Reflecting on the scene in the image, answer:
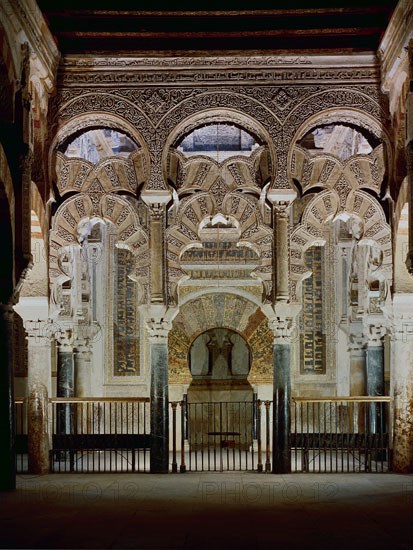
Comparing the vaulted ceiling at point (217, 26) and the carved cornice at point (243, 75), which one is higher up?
the vaulted ceiling at point (217, 26)

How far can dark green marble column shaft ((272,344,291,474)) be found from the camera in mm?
8711

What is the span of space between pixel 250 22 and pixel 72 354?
201 inches

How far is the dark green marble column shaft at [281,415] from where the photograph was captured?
28.6 feet

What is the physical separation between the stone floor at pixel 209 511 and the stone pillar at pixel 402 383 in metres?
0.31

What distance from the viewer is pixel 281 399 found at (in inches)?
347

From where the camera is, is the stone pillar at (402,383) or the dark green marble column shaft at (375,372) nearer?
the stone pillar at (402,383)

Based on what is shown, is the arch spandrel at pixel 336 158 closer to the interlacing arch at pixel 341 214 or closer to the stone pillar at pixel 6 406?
the interlacing arch at pixel 341 214

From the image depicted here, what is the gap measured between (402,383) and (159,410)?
2.48 m

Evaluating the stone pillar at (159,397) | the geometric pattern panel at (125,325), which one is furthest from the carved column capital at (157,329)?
the geometric pattern panel at (125,325)

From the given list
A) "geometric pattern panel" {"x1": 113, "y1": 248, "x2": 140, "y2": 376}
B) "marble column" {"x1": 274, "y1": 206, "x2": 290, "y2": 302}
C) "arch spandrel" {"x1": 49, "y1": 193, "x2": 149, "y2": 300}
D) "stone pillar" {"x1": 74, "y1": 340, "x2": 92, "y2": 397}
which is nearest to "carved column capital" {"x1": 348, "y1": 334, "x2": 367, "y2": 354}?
"geometric pattern panel" {"x1": 113, "y1": 248, "x2": 140, "y2": 376}

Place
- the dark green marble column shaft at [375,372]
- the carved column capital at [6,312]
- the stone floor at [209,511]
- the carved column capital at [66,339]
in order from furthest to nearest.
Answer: the carved column capital at [66,339]
the dark green marble column shaft at [375,372]
the carved column capital at [6,312]
the stone floor at [209,511]

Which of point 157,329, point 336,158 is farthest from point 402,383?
point 157,329

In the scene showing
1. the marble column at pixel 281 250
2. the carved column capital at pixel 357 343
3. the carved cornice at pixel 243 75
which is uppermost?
the carved cornice at pixel 243 75

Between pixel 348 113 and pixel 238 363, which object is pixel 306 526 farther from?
pixel 238 363
